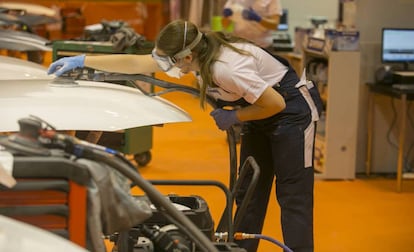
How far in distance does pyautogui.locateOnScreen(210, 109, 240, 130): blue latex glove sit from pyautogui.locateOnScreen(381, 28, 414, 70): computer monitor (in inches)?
129

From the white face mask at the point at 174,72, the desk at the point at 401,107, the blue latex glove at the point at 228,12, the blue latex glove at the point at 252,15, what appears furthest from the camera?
the blue latex glove at the point at 228,12

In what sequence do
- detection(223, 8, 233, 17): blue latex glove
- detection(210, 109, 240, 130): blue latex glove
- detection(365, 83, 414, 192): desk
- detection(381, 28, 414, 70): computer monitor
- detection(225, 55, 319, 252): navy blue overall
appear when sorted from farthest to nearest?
detection(223, 8, 233, 17): blue latex glove → detection(381, 28, 414, 70): computer monitor → detection(365, 83, 414, 192): desk → detection(225, 55, 319, 252): navy blue overall → detection(210, 109, 240, 130): blue latex glove

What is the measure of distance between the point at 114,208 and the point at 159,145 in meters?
6.09

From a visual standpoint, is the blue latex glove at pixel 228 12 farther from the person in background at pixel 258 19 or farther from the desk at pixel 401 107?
the desk at pixel 401 107

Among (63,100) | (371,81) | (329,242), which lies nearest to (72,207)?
(63,100)

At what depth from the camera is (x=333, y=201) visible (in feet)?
20.2

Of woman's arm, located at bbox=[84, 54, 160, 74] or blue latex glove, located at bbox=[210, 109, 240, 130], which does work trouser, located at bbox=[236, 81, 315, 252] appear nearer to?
blue latex glove, located at bbox=[210, 109, 240, 130]

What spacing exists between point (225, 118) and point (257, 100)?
0.66ft

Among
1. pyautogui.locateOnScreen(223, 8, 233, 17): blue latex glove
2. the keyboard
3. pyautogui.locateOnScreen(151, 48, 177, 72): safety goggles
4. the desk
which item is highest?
pyautogui.locateOnScreen(151, 48, 177, 72): safety goggles

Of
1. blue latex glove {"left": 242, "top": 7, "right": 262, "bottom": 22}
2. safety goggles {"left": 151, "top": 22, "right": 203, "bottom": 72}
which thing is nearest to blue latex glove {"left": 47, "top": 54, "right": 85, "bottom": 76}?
safety goggles {"left": 151, "top": 22, "right": 203, "bottom": 72}

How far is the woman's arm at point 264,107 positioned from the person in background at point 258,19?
3596 mm

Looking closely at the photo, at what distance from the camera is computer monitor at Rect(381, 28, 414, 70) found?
669cm

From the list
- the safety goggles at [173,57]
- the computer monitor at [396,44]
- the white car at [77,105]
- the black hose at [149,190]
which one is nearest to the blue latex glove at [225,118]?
the safety goggles at [173,57]

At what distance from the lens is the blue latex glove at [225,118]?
3.68 meters
